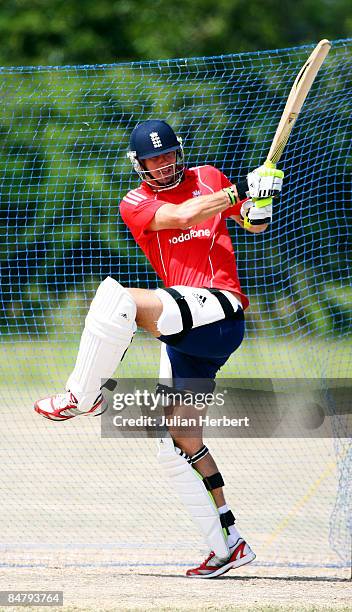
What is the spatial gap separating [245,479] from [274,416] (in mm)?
1673

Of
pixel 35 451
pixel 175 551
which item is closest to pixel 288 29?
pixel 35 451

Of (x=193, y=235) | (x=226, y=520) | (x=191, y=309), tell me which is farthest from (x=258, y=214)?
(x=226, y=520)

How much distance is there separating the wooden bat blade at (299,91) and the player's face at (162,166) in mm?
482

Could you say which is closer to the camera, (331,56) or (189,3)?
(331,56)

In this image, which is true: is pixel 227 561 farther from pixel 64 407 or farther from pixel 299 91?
pixel 299 91

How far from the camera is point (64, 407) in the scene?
4.50 m

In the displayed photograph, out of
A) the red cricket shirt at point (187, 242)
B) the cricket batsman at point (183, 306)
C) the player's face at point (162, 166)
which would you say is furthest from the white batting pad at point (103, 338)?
the player's face at point (162, 166)

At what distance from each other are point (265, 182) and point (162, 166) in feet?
1.79

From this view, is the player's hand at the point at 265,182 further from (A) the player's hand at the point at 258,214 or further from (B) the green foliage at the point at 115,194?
(B) the green foliage at the point at 115,194

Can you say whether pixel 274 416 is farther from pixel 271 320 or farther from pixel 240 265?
pixel 240 265

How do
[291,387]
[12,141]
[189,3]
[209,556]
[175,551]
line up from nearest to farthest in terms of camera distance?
[209,556]
[175,551]
[291,387]
[12,141]
[189,3]

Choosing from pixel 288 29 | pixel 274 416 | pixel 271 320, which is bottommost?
pixel 274 416

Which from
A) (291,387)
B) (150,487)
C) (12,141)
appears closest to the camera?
(150,487)

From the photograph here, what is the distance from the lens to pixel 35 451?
7.23 m
